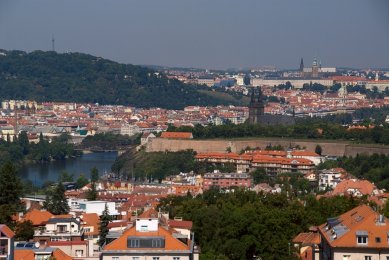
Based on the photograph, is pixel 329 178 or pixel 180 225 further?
pixel 329 178

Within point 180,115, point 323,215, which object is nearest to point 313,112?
point 180,115

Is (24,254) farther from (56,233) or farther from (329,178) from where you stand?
(329,178)

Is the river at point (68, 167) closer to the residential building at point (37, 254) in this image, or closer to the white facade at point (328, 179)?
the white facade at point (328, 179)

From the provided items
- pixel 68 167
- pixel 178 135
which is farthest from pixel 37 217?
pixel 68 167

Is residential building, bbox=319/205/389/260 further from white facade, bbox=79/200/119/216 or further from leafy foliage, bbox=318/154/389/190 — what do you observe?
leafy foliage, bbox=318/154/389/190

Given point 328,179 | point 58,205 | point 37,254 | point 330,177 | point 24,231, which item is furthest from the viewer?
point 330,177

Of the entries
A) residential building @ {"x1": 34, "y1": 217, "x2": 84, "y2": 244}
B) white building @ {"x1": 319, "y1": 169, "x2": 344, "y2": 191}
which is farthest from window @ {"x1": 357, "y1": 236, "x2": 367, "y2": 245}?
white building @ {"x1": 319, "y1": 169, "x2": 344, "y2": 191}
